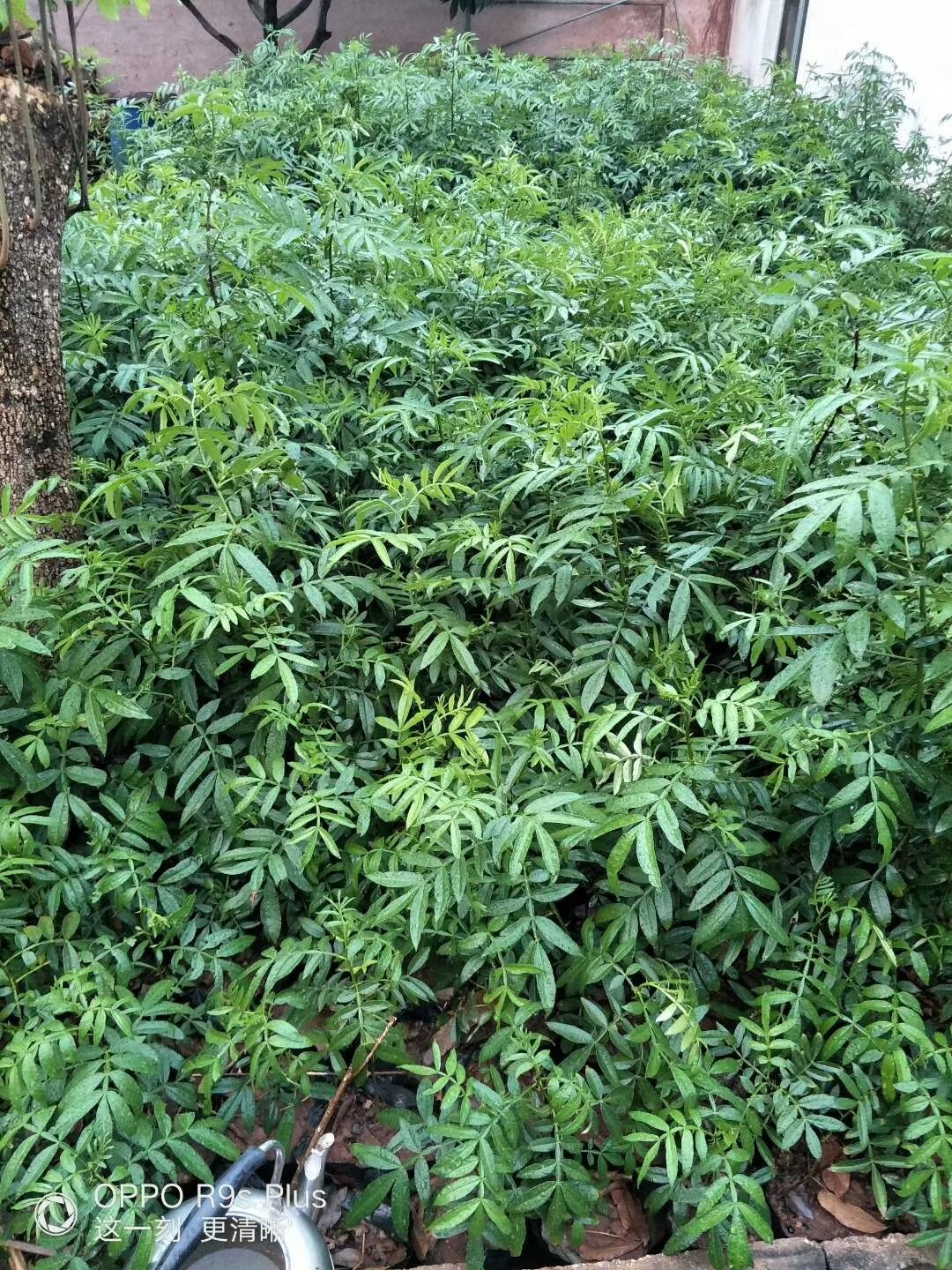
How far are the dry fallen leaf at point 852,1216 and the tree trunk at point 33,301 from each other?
2.44 m

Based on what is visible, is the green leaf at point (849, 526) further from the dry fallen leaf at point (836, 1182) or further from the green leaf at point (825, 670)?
the dry fallen leaf at point (836, 1182)

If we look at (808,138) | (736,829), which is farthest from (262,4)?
(736,829)

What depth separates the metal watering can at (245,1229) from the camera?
4.80ft

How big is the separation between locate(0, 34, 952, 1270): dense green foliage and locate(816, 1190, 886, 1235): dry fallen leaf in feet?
0.22

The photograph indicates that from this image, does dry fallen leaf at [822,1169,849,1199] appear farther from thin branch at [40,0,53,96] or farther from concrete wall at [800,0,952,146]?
concrete wall at [800,0,952,146]

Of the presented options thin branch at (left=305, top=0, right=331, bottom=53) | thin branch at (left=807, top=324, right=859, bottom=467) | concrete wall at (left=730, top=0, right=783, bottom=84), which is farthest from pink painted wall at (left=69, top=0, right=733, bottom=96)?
thin branch at (left=807, top=324, right=859, bottom=467)

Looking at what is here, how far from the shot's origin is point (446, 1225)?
4.74ft

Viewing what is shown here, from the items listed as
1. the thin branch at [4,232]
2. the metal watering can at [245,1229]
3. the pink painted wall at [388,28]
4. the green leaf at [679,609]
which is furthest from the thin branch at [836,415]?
the pink painted wall at [388,28]

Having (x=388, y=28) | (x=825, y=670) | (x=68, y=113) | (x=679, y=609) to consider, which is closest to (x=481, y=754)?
(x=679, y=609)

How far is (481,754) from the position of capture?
6.06ft

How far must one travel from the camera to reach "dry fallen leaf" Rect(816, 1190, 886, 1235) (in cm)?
169

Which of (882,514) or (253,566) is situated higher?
(882,514)

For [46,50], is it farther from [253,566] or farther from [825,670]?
[825,670]

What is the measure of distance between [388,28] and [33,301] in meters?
8.47
